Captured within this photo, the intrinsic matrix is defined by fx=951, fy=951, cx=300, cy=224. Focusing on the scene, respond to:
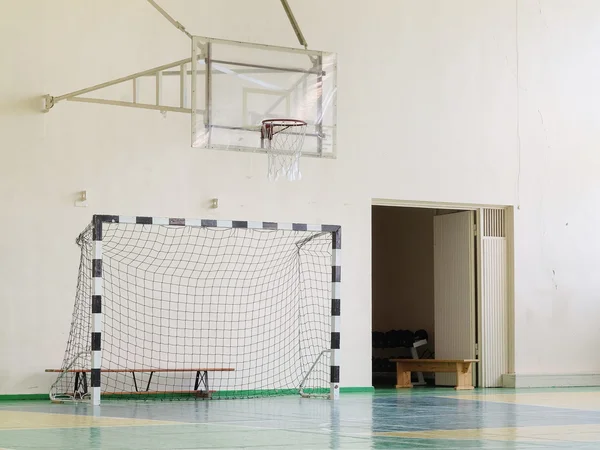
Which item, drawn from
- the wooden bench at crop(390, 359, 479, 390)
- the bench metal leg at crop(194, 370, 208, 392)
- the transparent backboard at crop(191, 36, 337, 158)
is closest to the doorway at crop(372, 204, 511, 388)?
the wooden bench at crop(390, 359, 479, 390)

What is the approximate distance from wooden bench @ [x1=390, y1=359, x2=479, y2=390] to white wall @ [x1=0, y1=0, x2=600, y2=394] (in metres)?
0.88

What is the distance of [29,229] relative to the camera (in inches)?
481

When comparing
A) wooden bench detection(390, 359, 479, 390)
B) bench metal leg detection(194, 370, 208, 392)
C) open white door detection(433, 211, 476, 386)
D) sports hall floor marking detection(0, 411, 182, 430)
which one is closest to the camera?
sports hall floor marking detection(0, 411, 182, 430)

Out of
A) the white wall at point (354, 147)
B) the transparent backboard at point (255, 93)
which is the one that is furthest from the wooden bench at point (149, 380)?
the transparent backboard at point (255, 93)

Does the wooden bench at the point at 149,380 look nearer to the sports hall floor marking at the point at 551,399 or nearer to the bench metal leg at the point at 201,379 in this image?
the bench metal leg at the point at 201,379

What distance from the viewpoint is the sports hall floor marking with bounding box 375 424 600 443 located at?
7.21 m

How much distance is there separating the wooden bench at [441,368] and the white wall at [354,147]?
885 millimetres

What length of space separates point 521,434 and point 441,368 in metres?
7.80

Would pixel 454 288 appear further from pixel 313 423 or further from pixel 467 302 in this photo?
pixel 313 423

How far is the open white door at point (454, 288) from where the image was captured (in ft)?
50.6

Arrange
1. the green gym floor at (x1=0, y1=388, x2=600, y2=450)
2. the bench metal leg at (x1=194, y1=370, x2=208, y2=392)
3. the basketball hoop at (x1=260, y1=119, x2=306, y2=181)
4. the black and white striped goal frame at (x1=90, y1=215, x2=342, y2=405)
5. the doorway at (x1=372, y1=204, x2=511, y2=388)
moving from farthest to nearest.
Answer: the doorway at (x1=372, y1=204, x2=511, y2=388), the bench metal leg at (x1=194, y1=370, x2=208, y2=392), the basketball hoop at (x1=260, y1=119, x2=306, y2=181), the black and white striped goal frame at (x1=90, y1=215, x2=342, y2=405), the green gym floor at (x1=0, y1=388, x2=600, y2=450)

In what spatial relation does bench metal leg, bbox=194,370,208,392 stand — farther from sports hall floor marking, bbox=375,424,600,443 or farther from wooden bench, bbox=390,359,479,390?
sports hall floor marking, bbox=375,424,600,443

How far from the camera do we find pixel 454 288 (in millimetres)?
15789

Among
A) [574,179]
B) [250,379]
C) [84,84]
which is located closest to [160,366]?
Result: [250,379]
